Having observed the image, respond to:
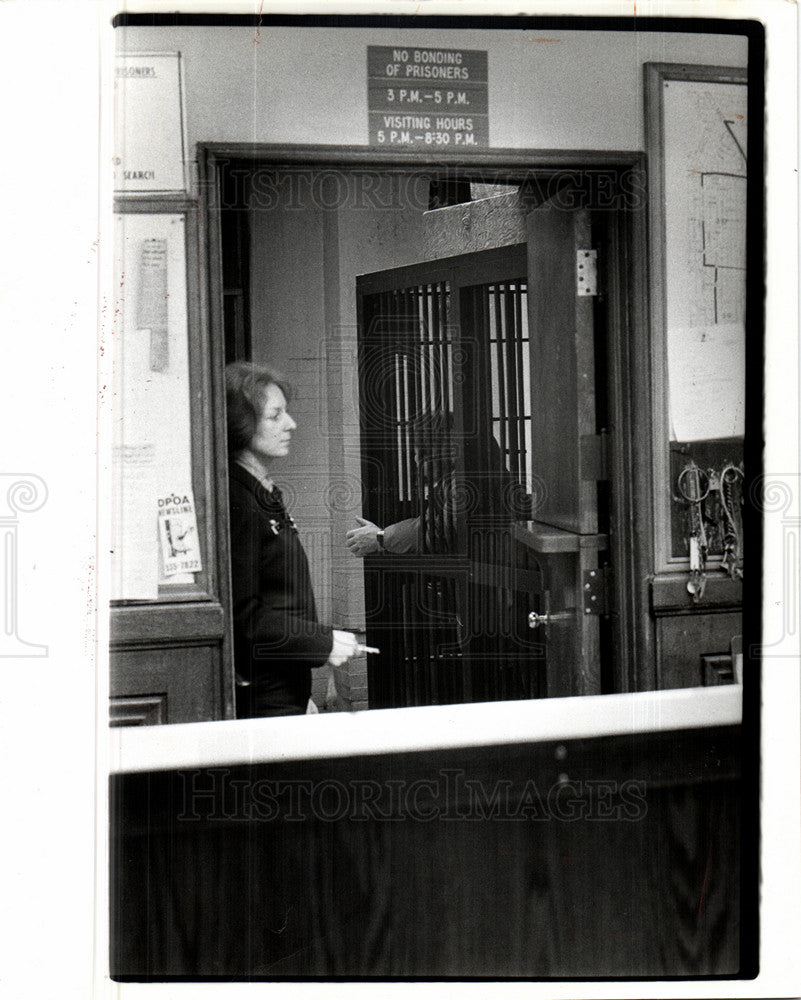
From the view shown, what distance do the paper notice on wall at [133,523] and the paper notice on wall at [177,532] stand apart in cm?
1

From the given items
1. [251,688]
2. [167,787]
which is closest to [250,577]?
[251,688]

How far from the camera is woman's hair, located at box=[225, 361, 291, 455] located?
1357 mm

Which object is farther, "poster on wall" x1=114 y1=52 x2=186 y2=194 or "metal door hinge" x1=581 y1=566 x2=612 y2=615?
"metal door hinge" x1=581 y1=566 x2=612 y2=615

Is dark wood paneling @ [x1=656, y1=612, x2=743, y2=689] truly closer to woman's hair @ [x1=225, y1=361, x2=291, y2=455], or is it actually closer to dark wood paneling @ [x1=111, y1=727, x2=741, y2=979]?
dark wood paneling @ [x1=111, y1=727, x2=741, y2=979]

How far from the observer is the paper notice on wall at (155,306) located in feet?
4.38

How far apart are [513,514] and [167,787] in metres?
0.59

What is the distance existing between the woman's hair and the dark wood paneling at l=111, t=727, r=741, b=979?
0.45 meters

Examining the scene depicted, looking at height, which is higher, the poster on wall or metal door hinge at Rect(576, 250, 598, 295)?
the poster on wall

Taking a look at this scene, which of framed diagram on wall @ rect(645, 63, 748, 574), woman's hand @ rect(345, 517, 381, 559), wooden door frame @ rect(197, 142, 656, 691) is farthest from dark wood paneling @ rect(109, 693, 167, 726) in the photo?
framed diagram on wall @ rect(645, 63, 748, 574)

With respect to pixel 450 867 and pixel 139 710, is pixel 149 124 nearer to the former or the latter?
pixel 139 710

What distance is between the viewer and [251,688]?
1383 millimetres

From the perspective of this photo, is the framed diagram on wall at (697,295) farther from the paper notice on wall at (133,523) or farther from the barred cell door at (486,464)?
the paper notice on wall at (133,523)

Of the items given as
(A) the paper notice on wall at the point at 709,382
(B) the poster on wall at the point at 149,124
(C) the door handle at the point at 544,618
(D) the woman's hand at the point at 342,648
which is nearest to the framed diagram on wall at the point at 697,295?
(A) the paper notice on wall at the point at 709,382

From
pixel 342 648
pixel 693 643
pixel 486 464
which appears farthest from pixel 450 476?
pixel 693 643
